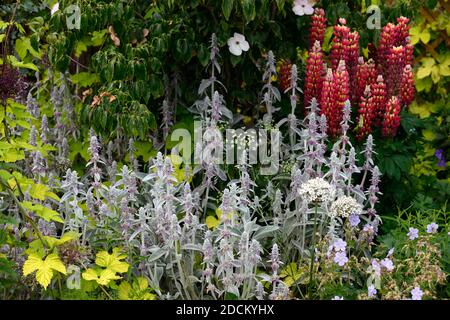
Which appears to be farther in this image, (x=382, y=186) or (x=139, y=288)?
(x=382, y=186)

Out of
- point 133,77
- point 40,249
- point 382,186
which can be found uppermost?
point 133,77

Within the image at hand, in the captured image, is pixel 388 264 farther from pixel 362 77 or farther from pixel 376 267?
pixel 362 77

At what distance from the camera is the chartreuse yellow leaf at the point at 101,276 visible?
128 inches

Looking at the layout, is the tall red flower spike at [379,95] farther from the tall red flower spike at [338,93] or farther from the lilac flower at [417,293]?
the lilac flower at [417,293]

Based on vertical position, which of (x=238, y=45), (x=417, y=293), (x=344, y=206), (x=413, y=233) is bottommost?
(x=417, y=293)

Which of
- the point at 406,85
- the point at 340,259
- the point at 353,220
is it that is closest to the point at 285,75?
the point at 406,85

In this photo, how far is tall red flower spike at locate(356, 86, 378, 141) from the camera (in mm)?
4090

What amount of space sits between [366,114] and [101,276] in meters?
1.63

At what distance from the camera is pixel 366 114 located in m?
4.09

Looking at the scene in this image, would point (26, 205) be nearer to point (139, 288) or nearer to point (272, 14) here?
point (139, 288)

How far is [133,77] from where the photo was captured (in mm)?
4184
